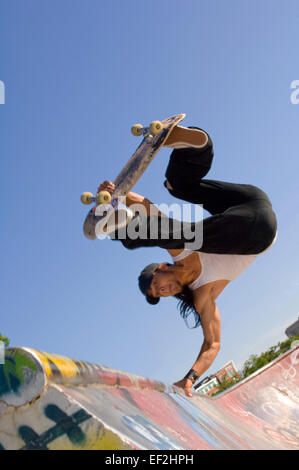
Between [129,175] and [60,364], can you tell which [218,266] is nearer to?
[129,175]

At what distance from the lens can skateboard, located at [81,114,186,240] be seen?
2984 mm

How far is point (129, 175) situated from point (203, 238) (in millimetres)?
813

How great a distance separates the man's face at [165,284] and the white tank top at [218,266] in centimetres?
19

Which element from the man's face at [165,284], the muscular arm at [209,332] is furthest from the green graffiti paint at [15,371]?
the man's face at [165,284]

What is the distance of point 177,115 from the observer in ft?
13.2

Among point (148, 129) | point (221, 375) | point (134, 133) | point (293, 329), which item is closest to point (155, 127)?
point (148, 129)

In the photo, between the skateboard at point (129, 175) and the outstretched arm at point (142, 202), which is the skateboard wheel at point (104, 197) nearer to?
the skateboard at point (129, 175)

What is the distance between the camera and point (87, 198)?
3.15 m

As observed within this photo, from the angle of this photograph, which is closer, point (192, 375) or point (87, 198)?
point (87, 198)

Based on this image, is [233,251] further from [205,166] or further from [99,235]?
[99,235]

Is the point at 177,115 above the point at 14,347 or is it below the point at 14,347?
above
